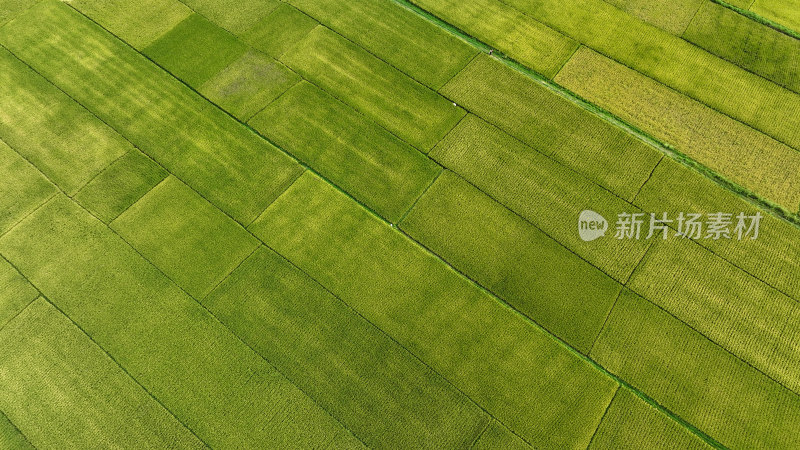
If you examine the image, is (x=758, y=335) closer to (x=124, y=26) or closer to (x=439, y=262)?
(x=439, y=262)

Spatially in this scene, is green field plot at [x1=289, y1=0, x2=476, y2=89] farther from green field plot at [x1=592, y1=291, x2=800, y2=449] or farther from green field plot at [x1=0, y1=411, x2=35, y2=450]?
green field plot at [x1=0, y1=411, x2=35, y2=450]

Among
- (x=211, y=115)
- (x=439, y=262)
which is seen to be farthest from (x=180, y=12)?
(x=439, y=262)

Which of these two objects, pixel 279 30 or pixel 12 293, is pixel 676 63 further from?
pixel 12 293

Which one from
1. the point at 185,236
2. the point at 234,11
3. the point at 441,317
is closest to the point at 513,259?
the point at 441,317

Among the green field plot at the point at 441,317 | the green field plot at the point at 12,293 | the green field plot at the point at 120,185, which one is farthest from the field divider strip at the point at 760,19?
the green field plot at the point at 12,293

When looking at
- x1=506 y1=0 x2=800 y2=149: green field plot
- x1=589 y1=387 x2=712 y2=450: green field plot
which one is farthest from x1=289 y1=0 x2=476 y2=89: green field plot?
x1=589 y1=387 x2=712 y2=450: green field plot
